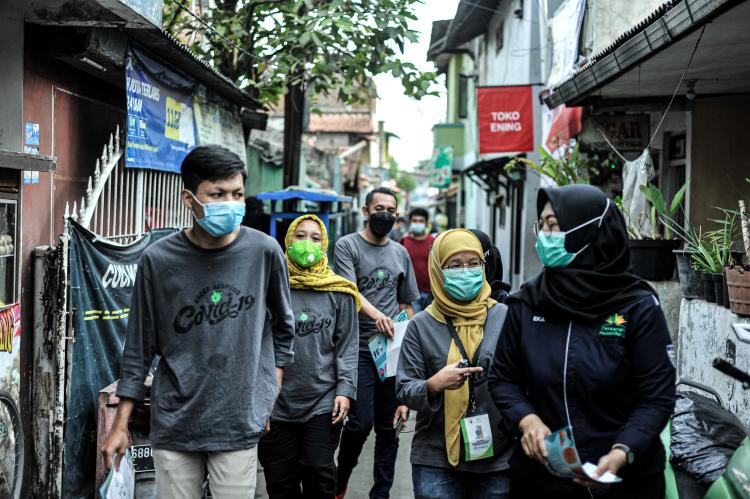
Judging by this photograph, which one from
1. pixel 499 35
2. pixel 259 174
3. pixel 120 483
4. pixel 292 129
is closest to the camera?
pixel 120 483

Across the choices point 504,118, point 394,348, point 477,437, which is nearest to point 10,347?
point 394,348

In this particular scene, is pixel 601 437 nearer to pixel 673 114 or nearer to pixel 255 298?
pixel 255 298

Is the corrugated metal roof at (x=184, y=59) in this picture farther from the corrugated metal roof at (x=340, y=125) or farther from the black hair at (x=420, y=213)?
the corrugated metal roof at (x=340, y=125)

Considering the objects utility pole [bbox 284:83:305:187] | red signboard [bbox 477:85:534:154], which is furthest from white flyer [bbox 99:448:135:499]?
red signboard [bbox 477:85:534:154]

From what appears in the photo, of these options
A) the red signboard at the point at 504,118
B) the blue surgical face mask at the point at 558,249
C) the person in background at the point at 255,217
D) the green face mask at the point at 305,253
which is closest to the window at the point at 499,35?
the red signboard at the point at 504,118

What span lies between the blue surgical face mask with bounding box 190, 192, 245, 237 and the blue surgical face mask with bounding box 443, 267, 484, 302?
99 cm

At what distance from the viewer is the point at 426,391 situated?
3.79 metres

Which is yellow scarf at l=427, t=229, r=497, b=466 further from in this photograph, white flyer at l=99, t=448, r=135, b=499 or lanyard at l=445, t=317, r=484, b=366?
white flyer at l=99, t=448, r=135, b=499

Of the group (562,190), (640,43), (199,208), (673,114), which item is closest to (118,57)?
(199,208)

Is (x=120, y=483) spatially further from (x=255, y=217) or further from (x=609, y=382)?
(x=255, y=217)

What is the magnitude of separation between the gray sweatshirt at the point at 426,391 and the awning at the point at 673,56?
252 cm

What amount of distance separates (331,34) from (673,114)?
4030mm

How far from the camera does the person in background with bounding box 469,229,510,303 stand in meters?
4.83

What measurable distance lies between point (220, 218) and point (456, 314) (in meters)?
1.16
